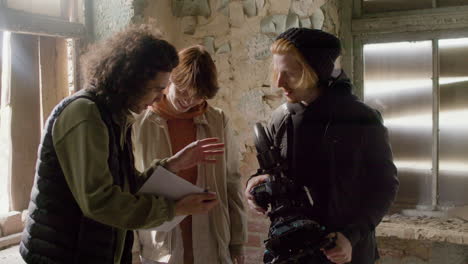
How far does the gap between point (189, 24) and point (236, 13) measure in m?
0.28

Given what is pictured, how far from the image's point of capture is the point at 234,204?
1731 mm

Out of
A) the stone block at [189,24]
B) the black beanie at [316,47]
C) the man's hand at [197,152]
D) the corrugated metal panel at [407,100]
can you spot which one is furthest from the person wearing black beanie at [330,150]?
the stone block at [189,24]

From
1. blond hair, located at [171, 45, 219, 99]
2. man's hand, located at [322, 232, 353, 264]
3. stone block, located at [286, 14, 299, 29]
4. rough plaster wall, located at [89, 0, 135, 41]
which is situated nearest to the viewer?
man's hand, located at [322, 232, 353, 264]

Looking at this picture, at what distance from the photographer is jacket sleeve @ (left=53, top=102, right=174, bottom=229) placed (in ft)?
3.48

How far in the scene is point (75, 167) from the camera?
1.06 metres

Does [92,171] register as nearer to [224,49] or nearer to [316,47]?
[316,47]

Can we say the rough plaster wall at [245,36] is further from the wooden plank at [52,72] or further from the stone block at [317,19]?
the wooden plank at [52,72]

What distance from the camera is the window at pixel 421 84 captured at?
7.32ft

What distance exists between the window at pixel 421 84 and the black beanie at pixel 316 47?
34.0 inches

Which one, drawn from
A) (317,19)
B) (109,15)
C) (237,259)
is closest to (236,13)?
(317,19)

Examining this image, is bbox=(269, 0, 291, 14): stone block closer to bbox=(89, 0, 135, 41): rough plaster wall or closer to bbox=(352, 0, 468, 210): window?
bbox=(352, 0, 468, 210): window

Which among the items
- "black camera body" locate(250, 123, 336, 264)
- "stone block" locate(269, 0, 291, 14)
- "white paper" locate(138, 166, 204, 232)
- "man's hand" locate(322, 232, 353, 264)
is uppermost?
"stone block" locate(269, 0, 291, 14)

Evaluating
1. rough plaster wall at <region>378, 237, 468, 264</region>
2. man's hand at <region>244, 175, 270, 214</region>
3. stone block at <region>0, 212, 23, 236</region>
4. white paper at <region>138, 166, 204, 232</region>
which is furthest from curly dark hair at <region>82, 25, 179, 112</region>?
rough plaster wall at <region>378, 237, 468, 264</region>

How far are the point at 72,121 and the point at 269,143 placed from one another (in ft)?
1.86
